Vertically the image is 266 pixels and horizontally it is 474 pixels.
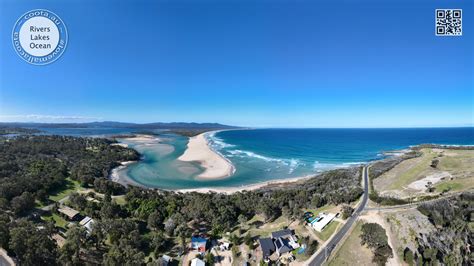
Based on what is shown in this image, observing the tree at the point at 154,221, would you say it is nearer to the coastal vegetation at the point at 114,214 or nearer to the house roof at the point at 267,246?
the coastal vegetation at the point at 114,214

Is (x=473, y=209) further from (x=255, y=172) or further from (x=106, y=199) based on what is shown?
(x=106, y=199)

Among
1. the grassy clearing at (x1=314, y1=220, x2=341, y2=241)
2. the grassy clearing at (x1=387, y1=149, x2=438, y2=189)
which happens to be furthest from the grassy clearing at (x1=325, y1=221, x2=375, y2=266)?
the grassy clearing at (x1=387, y1=149, x2=438, y2=189)

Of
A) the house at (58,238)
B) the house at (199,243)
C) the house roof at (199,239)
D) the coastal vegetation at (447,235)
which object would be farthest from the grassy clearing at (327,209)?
the house at (58,238)

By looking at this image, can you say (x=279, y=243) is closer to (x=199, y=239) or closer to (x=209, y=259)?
(x=209, y=259)

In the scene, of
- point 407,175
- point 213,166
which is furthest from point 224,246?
point 407,175

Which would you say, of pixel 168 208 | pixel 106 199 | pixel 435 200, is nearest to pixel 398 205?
pixel 435 200

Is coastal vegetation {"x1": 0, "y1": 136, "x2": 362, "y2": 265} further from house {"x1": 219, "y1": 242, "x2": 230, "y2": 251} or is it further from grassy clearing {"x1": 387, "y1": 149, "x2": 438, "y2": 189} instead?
grassy clearing {"x1": 387, "y1": 149, "x2": 438, "y2": 189}
